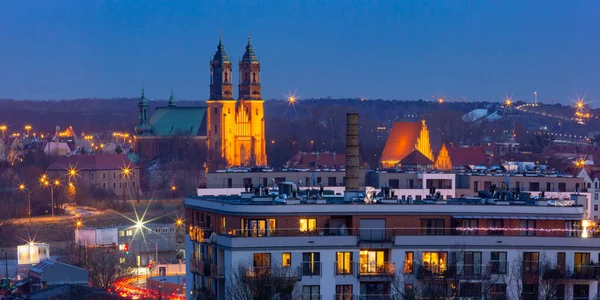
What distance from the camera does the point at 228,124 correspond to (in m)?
163

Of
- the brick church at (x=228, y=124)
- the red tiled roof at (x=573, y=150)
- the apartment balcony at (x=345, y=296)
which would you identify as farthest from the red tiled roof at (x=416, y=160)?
the apartment balcony at (x=345, y=296)

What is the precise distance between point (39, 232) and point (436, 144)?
3660 inches

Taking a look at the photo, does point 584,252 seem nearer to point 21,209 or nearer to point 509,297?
point 509,297

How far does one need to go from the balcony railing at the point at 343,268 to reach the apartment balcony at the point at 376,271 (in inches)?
6.3

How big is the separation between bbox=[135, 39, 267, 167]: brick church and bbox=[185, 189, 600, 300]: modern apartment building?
116 meters

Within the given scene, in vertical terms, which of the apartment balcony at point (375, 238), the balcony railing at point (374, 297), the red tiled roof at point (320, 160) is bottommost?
the red tiled roof at point (320, 160)

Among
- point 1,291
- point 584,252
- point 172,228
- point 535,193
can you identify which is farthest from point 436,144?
point 584,252

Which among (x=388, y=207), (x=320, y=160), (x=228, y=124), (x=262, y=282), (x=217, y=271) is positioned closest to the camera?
(x=262, y=282)

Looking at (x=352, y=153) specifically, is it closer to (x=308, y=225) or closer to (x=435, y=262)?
(x=308, y=225)

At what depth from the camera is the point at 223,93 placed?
539 feet

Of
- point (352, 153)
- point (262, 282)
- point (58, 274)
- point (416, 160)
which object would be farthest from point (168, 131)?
point (262, 282)

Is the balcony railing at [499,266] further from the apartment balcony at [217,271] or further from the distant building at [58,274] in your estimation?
the distant building at [58,274]

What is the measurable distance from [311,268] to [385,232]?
2083 mm

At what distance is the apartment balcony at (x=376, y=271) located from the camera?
35.6 meters
